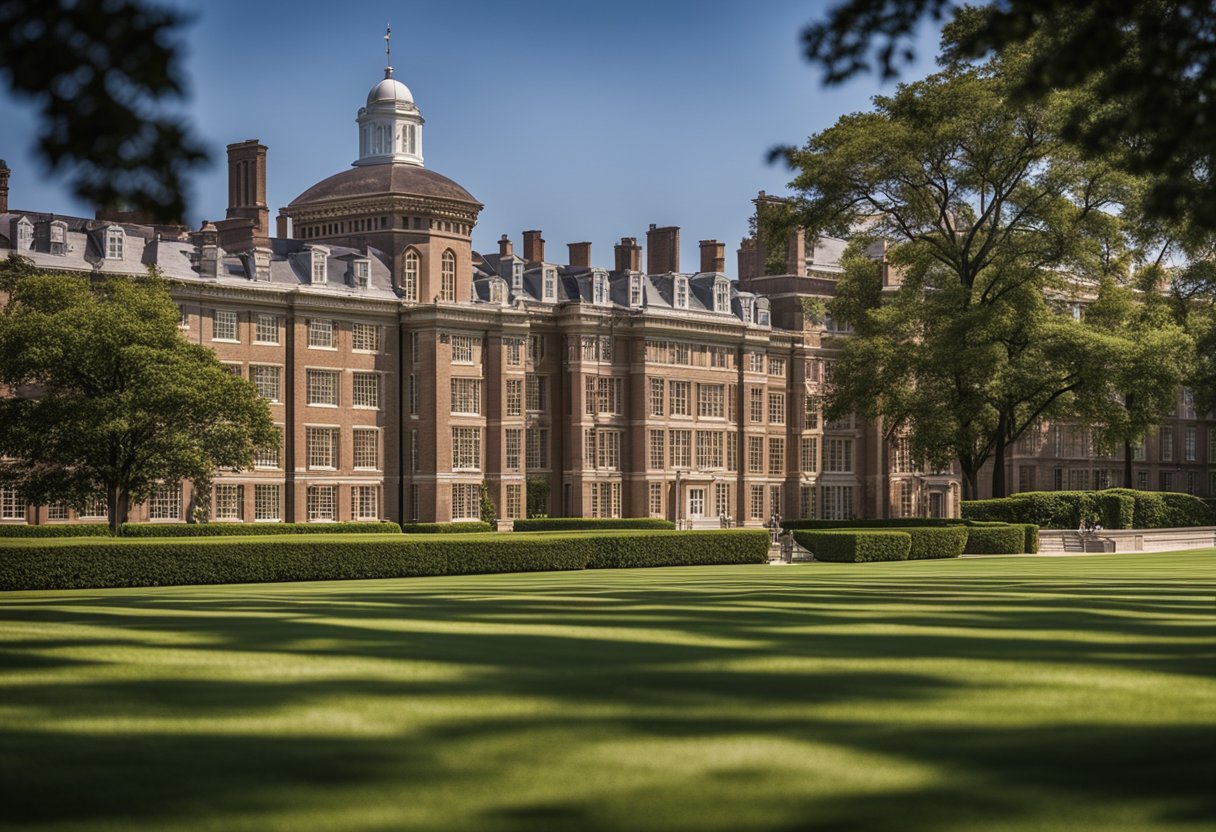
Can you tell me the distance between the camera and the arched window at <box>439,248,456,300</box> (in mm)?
83938

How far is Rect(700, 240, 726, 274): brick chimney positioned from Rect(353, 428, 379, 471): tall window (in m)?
28.9

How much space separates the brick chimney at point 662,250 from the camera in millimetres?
98938

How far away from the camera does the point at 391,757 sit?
1067 centimetres

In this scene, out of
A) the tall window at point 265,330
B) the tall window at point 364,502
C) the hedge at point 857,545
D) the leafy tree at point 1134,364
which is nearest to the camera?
the hedge at point 857,545

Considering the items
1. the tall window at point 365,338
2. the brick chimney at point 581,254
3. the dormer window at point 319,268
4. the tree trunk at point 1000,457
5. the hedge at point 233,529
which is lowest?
the hedge at point 233,529

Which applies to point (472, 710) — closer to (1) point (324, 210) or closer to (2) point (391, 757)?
(2) point (391, 757)

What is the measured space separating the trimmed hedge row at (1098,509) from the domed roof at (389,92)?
3683 centimetres

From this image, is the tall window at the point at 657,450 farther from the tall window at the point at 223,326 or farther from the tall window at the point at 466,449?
the tall window at the point at 223,326

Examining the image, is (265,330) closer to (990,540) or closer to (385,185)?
(385,185)

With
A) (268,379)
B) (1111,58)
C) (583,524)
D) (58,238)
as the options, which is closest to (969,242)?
(583,524)

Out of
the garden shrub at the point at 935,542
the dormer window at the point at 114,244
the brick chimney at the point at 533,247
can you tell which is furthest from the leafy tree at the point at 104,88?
the brick chimney at the point at 533,247

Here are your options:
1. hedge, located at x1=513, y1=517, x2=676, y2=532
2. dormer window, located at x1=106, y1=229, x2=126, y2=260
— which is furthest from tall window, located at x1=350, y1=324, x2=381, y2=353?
hedge, located at x1=513, y1=517, x2=676, y2=532

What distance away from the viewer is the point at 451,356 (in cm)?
8175

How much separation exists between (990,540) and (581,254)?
4191 cm
